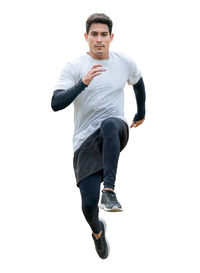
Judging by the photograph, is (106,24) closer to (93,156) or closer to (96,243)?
(93,156)

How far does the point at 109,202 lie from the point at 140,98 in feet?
5.32

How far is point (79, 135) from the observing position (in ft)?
19.9

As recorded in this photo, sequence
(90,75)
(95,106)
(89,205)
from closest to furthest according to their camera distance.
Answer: (90,75)
(89,205)
(95,106)

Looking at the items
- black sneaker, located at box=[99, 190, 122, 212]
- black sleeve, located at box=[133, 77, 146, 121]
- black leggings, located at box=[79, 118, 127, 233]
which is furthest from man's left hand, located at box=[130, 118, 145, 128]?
black sneaker, located at box=[99, 190, 122, 212]

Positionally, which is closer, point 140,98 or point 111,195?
point 111,195

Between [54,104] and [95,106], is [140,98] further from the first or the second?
[54,104]

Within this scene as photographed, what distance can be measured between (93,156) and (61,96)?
72cm

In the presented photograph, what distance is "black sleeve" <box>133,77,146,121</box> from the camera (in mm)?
6452

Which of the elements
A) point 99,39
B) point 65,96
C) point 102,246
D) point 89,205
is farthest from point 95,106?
point 102,246

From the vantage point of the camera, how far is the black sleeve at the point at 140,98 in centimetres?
645

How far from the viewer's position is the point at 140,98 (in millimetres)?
6512

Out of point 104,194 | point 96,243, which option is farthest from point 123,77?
point 96,243

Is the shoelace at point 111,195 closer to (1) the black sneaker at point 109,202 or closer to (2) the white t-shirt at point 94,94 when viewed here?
(1) the black sneaker at point 109,202

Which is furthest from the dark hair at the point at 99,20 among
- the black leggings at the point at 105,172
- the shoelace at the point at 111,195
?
the shoelace at the point at 111,195
